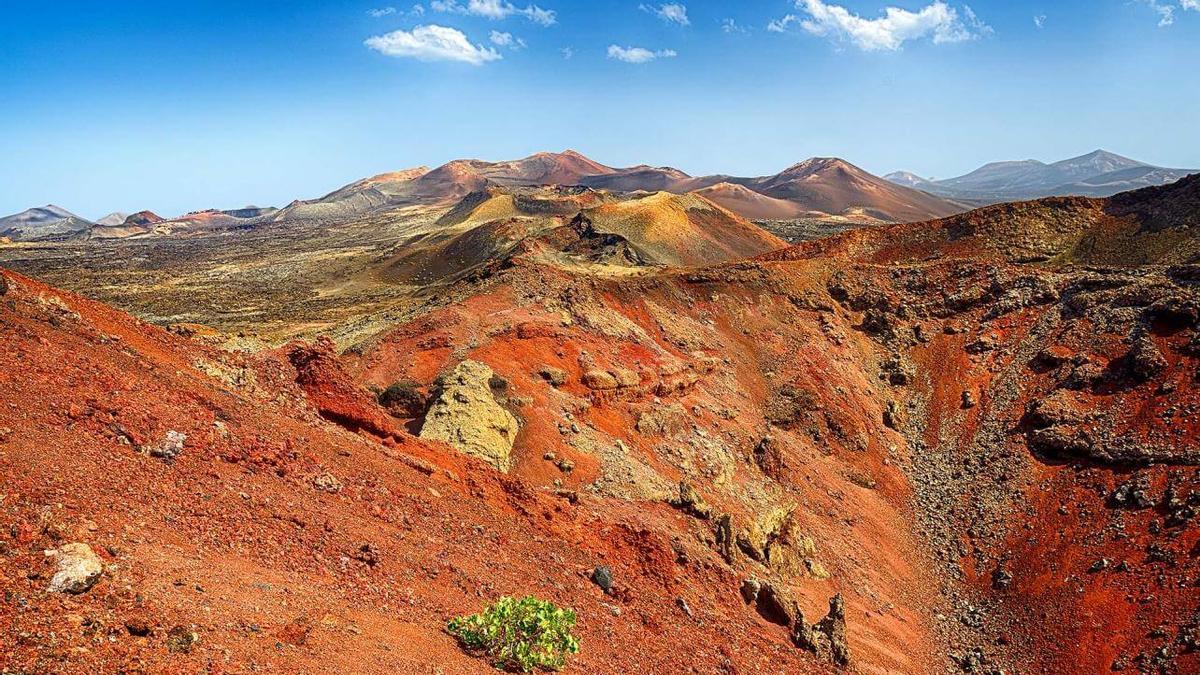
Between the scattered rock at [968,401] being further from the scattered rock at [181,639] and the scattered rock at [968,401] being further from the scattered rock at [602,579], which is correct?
the scattered rock at [181,639]

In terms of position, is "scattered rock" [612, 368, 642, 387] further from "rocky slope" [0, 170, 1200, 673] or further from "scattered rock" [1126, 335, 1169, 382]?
"scattered rock" [1126, 335, 1169, 382]

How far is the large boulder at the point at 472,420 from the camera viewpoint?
18.9m

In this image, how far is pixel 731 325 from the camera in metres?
37.2

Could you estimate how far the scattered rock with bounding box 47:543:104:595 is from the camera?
6125 mm

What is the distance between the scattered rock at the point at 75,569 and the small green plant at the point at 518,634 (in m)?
4.65

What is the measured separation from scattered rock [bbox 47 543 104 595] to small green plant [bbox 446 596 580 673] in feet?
15.3

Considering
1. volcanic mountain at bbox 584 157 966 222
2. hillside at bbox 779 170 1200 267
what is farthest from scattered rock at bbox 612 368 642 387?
volcanic mountain at bbox 584 157 966 222

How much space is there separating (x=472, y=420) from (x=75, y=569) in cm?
1340

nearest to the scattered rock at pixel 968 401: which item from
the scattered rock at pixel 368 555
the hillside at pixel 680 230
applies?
the scattered rock at pixel 368 555

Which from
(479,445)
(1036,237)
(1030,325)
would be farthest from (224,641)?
(1036,237)

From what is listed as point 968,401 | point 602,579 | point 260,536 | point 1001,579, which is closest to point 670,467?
point 602,579

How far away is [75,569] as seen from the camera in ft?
20.6

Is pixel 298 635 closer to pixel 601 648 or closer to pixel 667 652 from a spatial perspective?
pixel 601 648

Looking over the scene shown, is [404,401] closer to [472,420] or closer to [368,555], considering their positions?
[472,420]
